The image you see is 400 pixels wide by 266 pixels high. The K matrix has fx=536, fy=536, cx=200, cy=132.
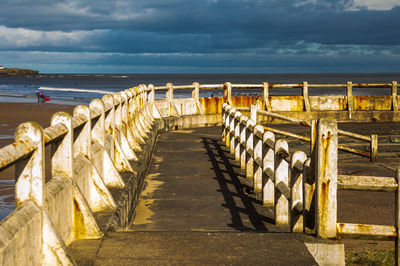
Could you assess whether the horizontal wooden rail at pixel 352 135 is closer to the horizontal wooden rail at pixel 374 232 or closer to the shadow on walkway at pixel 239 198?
the shadow on walkway at pixel 239 198

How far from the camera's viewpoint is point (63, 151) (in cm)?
441

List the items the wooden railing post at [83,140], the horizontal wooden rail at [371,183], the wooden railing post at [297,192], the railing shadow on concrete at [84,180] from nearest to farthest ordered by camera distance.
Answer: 1. the railing shadow on concrete at [84,180]
2. the horizontal wooden rail at [371,183]
3. the wooden railing post at [297,192]
4. the wooden railing post at [83,140]

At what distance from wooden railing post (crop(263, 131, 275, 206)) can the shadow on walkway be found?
0.17 m

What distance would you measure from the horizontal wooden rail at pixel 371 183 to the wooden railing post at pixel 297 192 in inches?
27.3

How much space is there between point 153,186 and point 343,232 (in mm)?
5103

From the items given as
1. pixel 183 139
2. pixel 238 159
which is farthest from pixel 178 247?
pixel 183 139

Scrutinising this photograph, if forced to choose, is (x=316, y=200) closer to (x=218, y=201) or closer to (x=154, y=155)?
(x=218, y=201)

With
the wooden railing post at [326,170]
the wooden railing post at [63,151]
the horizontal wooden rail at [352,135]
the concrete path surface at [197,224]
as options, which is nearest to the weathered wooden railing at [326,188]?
the wooden railing post at [326,170]

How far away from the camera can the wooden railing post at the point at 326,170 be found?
4.64 meters

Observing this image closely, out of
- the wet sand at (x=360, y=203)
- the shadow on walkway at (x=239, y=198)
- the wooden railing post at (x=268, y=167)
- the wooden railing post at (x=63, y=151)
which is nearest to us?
the wooden railing post at (x=63, y=151)

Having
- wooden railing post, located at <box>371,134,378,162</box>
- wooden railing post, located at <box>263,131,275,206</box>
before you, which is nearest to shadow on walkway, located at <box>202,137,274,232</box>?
wooden railing post, located at <box>263,131,275,206</box>

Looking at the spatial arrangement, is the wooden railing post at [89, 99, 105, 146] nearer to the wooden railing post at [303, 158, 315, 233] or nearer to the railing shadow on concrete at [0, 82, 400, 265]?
the railing shadow on concrete at [0, 82, 400, 265]

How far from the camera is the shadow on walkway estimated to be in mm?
6902

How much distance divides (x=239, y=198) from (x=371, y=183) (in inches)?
154
